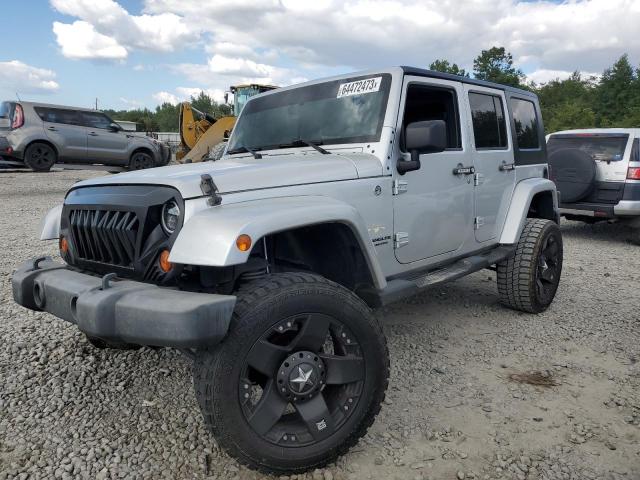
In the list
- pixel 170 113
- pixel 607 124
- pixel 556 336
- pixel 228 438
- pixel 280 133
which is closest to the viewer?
pixel 228 438

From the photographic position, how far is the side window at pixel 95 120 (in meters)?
12.5

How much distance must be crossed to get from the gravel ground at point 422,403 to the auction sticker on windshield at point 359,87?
1852 mm

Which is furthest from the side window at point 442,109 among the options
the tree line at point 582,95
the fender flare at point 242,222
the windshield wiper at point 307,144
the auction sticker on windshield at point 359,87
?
the tree line at point 582,95

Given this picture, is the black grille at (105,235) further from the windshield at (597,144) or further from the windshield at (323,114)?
the windshield at (597,144)

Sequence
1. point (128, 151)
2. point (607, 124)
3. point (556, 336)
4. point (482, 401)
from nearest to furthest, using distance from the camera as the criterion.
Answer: point (482, 401) → point (556, 336) → point (128, 151) → point (607, 124)

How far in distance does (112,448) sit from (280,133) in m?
2.21

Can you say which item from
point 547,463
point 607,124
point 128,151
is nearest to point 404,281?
point 547,463

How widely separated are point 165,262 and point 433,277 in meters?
1.94

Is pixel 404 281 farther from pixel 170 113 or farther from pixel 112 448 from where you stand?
pixel 170 113

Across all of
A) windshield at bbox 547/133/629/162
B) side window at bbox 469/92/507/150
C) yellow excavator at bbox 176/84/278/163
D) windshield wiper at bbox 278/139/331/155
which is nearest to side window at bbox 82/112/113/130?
yellow excavator at bbox 176/84/278/163

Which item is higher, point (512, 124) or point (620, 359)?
point (512, 124)

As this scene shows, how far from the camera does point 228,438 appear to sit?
205 centimetres

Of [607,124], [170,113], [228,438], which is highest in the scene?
[170,113]

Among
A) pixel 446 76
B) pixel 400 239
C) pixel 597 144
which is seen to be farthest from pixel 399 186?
pixel 597 144
